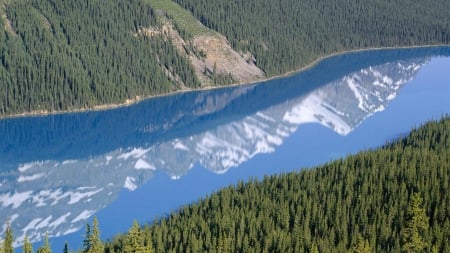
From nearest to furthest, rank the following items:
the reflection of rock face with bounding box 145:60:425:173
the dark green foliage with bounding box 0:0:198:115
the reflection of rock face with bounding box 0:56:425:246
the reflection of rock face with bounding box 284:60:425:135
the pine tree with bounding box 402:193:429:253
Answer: the pine tree with bounding box 402:193:429:253, the reflection of rock face with bounding box 0:56:425:246, the reflection of rock face with bounding box 145:60:425:173, the reflection of rock face with bounding box 284:60:425:135, the dark green foliage with bounding box 0:0:198:115

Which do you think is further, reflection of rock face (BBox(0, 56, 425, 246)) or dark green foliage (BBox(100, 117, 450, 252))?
reflection of rock face (BBox(0, 56, 425, 246))

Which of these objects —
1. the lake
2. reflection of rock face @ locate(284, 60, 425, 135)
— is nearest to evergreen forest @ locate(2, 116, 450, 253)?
the lake

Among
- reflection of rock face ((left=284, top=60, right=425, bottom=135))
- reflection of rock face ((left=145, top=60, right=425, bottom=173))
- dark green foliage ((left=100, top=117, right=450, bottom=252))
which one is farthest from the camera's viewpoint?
reflection of rock face ((left=284, top=60, right=425, bottom=135))

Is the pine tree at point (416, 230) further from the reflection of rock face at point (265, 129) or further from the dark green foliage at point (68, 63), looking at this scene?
the dark green foliage at point (68, 63)

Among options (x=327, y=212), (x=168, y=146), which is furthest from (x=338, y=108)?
(x=327, y=212)

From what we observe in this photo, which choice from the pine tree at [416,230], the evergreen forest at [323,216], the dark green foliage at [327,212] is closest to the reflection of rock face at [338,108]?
the evergreen forest at [323,216]

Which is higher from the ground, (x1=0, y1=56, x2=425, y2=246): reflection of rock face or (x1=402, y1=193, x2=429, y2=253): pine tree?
(x1=0, y1=56, x2=425, y2=246): reflection of rock face

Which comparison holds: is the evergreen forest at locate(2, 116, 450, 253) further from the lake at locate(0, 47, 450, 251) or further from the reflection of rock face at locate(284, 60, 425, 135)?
the reflection of rock face at locate(284, 60, 425, 135)
